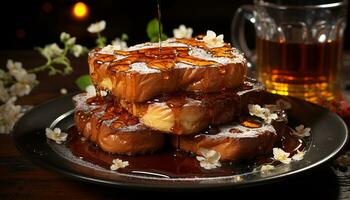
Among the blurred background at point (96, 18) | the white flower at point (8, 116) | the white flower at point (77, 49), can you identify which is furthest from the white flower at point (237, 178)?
the blurred background at point (96, 18)

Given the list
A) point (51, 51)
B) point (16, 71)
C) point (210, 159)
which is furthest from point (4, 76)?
point (210, 159)

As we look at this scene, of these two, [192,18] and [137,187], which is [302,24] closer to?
[137,187]

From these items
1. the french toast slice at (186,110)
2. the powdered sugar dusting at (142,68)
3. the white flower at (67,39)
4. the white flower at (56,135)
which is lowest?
the white flower at (56,135)

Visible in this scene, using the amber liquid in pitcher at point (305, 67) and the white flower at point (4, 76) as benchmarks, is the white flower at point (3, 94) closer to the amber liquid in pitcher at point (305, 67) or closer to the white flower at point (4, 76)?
the white flower at point (4, 76)

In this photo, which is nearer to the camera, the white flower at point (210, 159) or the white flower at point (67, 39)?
the white flower at point (210, 159)

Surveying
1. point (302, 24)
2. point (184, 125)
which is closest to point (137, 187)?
point (184, 125)

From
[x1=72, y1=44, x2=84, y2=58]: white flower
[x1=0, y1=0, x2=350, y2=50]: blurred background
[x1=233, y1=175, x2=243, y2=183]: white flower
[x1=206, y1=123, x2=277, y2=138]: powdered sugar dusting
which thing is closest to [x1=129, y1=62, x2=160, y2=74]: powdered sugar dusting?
[x1=206, y1=123, x2=277, y2=138]: powdered sugar dusting
